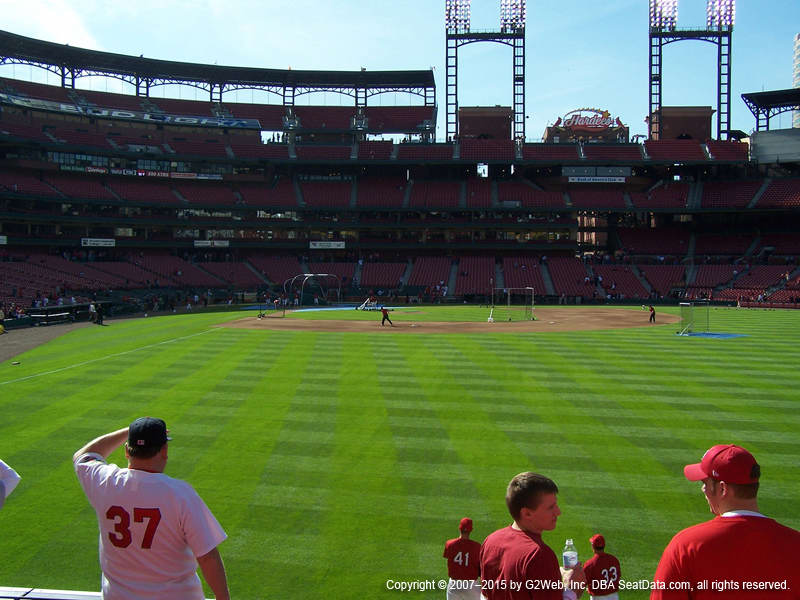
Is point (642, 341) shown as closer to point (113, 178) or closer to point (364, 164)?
point (364, 164)

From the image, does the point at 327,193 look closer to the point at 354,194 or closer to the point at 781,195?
the point at 354,194

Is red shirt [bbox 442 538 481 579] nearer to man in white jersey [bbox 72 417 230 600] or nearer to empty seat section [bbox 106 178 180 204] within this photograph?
man in white jersey [bbox 72 417 230 600]

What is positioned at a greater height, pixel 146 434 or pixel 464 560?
pixel 146 434

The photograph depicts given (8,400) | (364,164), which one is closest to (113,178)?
(364,164)

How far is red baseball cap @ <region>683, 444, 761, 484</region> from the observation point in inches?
135

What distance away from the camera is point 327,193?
76.4 metres

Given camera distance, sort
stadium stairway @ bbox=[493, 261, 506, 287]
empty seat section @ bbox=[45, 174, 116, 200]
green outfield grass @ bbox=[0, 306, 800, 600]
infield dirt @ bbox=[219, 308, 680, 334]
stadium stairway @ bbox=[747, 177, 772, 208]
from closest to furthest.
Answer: green outfield grass @ bbox=[0, 306, 800, 600]
infield dirt @ bbox=[219, 308, 680, 334]
empty seat section @ bbox=[45, 174, 116, 200]
stadium stairway @ bbox=[493, 261, 506, 287]
stadium stairway @ bbox=[747, 177, 772, 208]

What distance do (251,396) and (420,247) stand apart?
58.9 metres

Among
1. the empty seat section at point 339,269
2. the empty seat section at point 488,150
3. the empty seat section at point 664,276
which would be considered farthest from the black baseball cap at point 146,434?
the empty seat section at point 488,150

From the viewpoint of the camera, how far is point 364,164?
77750mm

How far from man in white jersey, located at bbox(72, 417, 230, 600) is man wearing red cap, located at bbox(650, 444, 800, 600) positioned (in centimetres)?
279

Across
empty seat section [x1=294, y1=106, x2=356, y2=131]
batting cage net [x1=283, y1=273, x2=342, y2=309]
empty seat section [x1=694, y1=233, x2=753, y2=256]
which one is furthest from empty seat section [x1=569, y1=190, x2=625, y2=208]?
empty seat section [x1=294, y1=106, x2=356, y2=131]

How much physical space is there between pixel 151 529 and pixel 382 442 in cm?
962

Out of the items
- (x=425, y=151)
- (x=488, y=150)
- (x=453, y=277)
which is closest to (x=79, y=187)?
(x=425, y=151)
